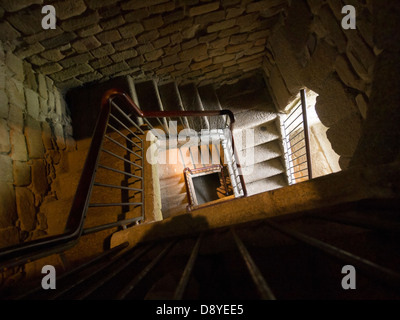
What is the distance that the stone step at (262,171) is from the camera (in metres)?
3.23

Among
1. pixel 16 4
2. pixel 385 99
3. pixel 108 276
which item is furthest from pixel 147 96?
pixel 385 99

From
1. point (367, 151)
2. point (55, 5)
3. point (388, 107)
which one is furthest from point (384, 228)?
point (55, 5)

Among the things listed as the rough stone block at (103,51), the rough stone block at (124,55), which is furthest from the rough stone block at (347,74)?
the rough stone block at (103,51)

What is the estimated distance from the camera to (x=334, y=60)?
165 cm

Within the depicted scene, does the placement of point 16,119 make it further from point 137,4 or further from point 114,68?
point 137,4

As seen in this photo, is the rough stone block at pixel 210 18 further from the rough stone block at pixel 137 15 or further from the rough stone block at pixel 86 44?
the rough stone block at pixel 86 44

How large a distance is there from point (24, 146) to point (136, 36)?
6.80ft

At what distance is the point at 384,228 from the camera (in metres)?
0.57

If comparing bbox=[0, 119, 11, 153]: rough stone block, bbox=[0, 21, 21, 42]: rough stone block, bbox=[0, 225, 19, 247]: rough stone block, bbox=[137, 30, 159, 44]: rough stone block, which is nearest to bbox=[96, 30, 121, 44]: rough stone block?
bbox=[137, 30, 159, 44]: rough stone block

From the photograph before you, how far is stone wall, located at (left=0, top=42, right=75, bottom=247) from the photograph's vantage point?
5.74ft

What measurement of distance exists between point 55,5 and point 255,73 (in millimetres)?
3301

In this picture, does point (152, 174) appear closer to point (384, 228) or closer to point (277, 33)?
point (384, 228)

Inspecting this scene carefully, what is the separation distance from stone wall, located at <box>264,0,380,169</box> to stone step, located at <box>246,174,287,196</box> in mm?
1467

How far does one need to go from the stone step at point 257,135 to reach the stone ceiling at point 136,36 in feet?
4.44
